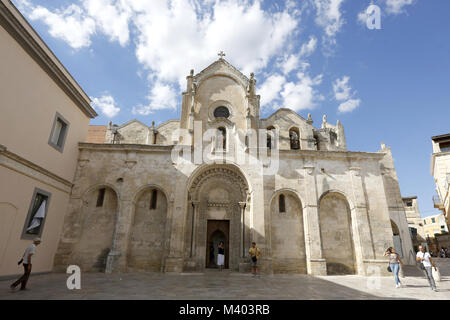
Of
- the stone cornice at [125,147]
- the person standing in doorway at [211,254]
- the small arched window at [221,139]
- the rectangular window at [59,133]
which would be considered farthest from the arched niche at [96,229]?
Answer: the small arched window at [221,139]

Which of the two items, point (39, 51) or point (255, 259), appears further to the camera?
point (255, 259)

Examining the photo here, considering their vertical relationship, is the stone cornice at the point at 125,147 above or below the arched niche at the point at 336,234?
above

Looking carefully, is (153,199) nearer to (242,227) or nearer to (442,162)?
(242,227)

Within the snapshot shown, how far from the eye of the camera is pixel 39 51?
416 inches

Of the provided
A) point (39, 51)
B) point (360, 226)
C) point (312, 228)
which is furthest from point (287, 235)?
point (39, 51)

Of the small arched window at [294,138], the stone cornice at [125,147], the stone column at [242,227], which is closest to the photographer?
the stone column at [242,227]

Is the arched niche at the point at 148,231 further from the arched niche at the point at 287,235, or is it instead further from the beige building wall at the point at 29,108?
the arched niche at the point at 287,235

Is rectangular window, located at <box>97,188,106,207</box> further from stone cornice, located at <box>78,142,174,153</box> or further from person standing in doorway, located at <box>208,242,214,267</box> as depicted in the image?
person standing in doorway, located at <box>208,242,214,267</box>

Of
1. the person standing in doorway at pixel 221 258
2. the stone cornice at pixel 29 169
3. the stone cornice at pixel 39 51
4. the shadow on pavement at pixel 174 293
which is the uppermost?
the stone cornice at pixel 39 51

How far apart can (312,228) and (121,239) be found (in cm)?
1061

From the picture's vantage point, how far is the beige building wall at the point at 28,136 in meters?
9.23
